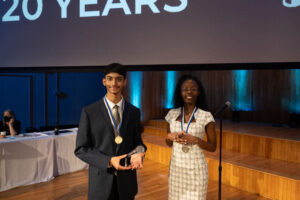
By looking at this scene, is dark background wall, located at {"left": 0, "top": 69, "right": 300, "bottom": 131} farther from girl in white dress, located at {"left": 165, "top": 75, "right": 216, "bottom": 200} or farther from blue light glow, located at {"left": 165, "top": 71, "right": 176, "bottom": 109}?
girl in white dress, located at {"left": 165, "top": 75, "right": 216, "bottom": 200}

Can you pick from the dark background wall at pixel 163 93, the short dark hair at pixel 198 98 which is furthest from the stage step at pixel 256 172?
the dark background wall at pixel 163 93

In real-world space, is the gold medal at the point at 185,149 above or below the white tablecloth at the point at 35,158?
above

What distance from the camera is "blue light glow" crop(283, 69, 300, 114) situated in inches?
246

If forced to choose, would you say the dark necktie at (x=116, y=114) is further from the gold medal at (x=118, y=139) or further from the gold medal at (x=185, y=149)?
the gold medal at (x=185, y=149)

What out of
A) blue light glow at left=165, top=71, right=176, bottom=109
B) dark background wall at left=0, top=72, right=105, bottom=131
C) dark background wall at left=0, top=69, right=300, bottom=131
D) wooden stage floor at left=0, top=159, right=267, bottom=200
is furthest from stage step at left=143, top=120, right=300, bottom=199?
dark background wall at left=0, top=72, right=105, bottom=131

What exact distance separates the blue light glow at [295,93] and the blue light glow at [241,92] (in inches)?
41.2

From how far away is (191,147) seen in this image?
6.17ft

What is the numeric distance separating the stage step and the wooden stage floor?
0.13 metres

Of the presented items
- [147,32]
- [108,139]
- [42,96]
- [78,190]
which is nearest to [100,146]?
[108,139]

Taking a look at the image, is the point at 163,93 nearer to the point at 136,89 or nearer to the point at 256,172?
the point at 136,89

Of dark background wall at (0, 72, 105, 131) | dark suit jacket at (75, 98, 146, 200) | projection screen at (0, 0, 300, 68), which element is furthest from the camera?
dark background wall at (0, 72, 105, 131)

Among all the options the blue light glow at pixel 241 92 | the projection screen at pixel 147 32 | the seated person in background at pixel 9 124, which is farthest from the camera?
the blue light glow at pixel 241 92

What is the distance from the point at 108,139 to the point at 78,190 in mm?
2637

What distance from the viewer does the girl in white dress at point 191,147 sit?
1863 millimetres
